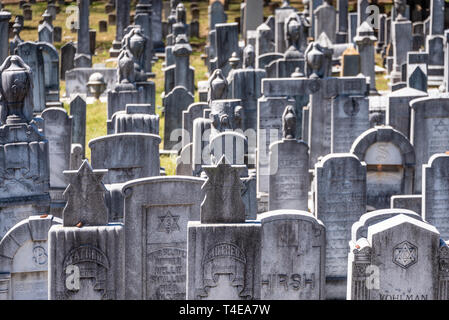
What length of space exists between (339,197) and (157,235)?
9.97 feet

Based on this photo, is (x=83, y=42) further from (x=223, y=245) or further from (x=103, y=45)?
(x=223, y=245)

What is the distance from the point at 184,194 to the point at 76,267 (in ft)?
6.39

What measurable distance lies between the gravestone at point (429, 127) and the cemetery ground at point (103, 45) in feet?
14.6

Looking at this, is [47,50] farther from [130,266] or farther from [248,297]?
[248,297]

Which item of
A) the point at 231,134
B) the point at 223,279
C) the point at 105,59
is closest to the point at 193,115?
the point at 231,134

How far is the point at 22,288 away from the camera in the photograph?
1015 cm

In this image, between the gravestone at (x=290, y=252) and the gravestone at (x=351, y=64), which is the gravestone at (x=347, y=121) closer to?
the gravestone at (x=290, y=252)

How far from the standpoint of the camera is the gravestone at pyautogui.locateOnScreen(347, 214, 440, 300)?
28.1 feet

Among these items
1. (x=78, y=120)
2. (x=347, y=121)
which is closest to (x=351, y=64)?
(x=347, y=121)

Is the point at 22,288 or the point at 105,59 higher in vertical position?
the point at 105,59

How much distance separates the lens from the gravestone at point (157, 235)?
9.88 metres

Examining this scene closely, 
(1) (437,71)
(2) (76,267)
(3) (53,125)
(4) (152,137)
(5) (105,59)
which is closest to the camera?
(2) (76,267)

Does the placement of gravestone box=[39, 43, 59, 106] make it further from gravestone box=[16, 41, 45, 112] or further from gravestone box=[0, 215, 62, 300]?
gravestone box=[0, 215, 62, 300]

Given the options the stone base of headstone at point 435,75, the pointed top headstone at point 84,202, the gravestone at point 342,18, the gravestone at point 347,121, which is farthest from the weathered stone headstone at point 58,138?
the gravestone at point 342,18
